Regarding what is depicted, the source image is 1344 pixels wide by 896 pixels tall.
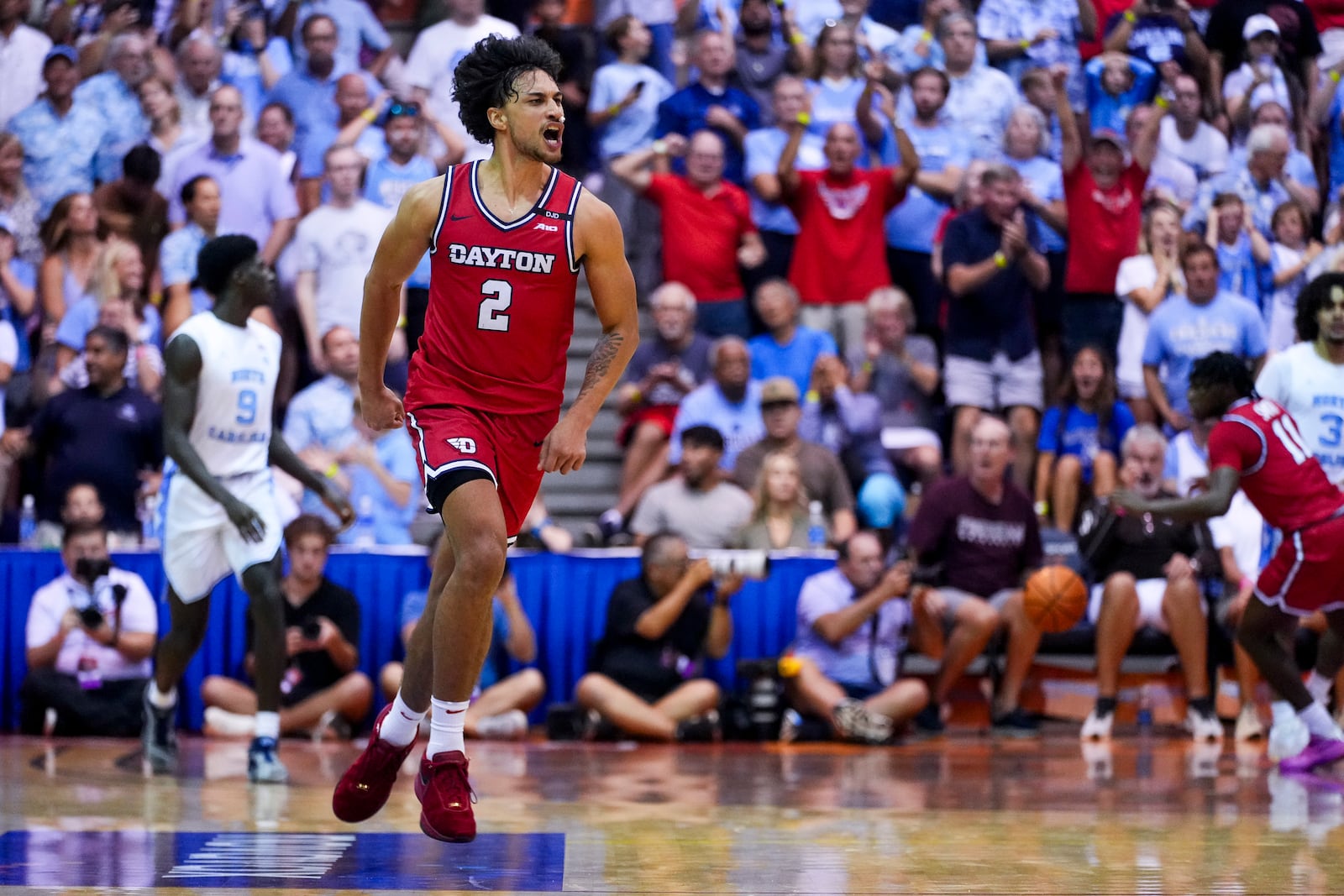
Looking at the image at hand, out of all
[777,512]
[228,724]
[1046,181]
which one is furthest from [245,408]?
[1046,181]

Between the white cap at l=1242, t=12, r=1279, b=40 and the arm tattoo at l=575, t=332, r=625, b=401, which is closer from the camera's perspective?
the arm tattoo at l=575, t=332, r=625, b=401

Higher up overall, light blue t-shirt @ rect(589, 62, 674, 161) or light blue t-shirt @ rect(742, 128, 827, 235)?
light blue t-shirt @ rect(589, 62, 674, 161)

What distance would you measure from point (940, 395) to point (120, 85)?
5.99 m

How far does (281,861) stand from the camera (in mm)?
5645

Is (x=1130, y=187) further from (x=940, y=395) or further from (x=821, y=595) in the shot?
(x=821, y=595)

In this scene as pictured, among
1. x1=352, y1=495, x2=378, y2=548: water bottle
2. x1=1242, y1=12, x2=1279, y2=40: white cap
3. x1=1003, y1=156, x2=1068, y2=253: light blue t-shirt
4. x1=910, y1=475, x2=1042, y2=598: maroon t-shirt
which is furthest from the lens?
x1=1242, y1=12, x2=1279, y2=40: white cap

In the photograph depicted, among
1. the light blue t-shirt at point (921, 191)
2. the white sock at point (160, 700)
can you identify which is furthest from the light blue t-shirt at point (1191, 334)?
the white sock at point (160, 700)

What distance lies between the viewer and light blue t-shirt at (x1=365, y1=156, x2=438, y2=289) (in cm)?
1214

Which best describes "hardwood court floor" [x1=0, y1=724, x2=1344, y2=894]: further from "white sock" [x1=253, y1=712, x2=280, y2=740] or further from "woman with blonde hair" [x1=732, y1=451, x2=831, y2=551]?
"woman with blonde hair" [x1=732, y1=451, x2=831, y2=551]

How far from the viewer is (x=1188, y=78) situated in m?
12.9

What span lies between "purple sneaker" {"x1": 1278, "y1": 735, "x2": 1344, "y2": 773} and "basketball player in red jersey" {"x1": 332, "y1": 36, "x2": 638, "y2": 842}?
4251 mm

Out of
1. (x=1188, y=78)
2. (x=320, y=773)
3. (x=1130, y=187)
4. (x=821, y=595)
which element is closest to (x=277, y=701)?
(x=320, y=773)

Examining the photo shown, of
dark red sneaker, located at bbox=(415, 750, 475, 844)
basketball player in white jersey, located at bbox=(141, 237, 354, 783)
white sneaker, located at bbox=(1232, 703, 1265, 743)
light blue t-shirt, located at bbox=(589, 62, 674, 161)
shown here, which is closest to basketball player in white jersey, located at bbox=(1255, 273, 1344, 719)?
white sneaker, located at bbox=(1232, 703, 1265, 743)

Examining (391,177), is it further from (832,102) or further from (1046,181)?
(1046,181)
